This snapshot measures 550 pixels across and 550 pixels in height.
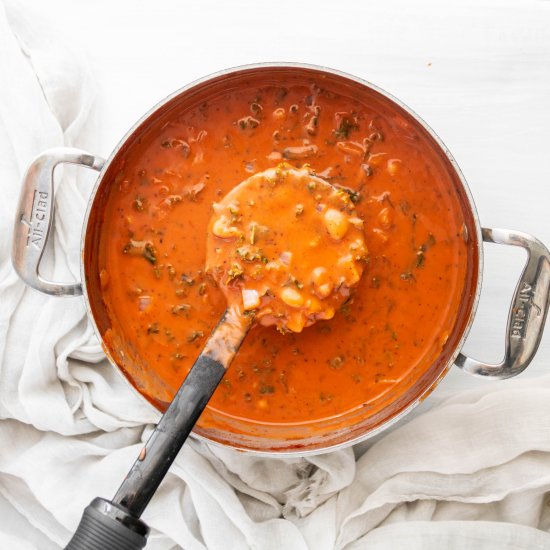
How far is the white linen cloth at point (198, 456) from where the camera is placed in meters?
1.87

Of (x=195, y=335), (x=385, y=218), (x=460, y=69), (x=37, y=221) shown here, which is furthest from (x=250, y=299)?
(x=460, y=69)

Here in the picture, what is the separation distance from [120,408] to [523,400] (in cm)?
101

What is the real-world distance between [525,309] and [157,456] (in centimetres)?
84

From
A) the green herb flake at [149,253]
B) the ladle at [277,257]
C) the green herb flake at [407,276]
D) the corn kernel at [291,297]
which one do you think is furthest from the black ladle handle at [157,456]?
the green herb flake at [407,276]

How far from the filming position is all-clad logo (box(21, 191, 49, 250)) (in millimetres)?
1670

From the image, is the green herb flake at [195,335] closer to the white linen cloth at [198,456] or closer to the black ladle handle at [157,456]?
the black ladle handle at [157,456]

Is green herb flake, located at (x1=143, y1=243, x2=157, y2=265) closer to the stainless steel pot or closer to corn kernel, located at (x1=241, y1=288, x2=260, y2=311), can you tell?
the stainless steel pot

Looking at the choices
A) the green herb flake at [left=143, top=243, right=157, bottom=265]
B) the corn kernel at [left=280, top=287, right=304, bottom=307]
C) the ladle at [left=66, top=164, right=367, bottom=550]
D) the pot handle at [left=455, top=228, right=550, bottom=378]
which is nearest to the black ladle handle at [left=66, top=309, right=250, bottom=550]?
the ladle at [left=66, top=164, right=367, bottom=550]

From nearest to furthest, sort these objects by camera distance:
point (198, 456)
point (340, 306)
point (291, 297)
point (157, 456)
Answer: point (157, 456) → point (291, 297) → point (340, 306) → point (198, 456)

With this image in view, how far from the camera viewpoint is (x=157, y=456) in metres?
1.44

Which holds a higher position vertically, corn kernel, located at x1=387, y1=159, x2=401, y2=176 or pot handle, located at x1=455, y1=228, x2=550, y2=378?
corn kernel, located at x1=387, y1=159, x2=401, y2=176

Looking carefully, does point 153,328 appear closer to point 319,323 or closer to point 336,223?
point 319,323

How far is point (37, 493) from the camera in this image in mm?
1885

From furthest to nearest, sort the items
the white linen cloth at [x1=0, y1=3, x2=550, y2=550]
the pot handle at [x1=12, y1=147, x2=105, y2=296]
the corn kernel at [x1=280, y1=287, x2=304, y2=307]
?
1. the white linen cloth at [x1=0, y1=3, x2=550, y2=550]
2. the pot handle at [x1=12, y1=147, x2=105, y2=296]
3. the corn kernel at [x1=280, y1=287, x2=304, y2=307]
